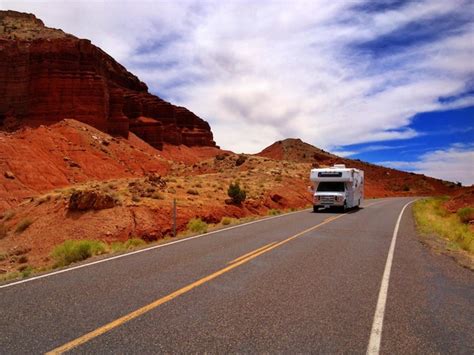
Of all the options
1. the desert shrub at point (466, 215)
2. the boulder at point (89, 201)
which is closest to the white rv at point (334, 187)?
the desert shrub at point (466, 215)

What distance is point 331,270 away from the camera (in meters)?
8.88

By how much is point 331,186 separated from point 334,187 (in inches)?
8.0

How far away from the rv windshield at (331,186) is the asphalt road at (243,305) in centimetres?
1595

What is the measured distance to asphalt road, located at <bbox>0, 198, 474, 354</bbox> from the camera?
489 centimetres

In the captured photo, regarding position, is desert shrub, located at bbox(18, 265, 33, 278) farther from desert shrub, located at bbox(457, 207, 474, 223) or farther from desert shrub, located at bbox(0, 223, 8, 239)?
desert shrub, located at bbox(457, 207, 474, 223)

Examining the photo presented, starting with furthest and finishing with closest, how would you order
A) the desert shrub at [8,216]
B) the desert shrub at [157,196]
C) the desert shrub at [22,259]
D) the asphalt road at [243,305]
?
the desert shrub at [157,196] < the desert shrub at [8,216] < the desert shrub at [22,259] < the asphalt road at [243,305]

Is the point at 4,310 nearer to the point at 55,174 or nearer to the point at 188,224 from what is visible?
the point at 188,224

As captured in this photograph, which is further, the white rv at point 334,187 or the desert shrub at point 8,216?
the white rv at point 334,187

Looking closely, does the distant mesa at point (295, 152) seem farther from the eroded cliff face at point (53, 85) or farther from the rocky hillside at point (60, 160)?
the eroded cliff face at point (53, 85)

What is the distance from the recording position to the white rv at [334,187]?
26328 millimetres

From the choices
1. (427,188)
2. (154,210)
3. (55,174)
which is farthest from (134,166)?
(427,188)

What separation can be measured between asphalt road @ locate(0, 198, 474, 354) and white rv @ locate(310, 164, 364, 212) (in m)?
15.3

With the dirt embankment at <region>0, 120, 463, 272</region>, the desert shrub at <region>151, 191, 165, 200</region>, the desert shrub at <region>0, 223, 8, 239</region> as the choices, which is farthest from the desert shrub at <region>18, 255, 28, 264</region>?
the desert shrub at <region>151, 191, 165, 200</region>

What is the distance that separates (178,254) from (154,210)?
1026 centimetres
